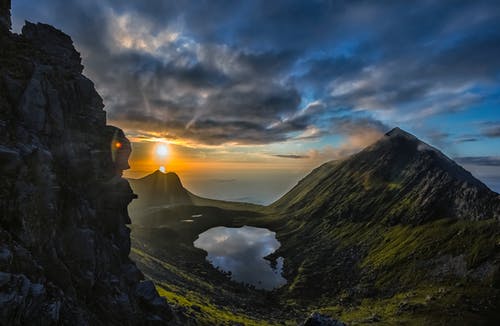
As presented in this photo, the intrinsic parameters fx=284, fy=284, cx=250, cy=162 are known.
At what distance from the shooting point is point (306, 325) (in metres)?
73.2

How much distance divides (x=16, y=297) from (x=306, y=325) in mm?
65828

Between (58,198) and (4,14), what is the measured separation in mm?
29039

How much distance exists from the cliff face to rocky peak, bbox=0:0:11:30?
0.15 metres

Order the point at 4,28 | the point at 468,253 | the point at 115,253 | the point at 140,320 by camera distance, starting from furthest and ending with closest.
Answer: the point at 468,253 → the point at 115,253 → the point at 140,320 → the point at 4,28

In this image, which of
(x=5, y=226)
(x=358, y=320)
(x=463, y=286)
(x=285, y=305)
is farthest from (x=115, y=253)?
(x=463, y=286)

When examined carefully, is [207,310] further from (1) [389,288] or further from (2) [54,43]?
(1) [389,288]

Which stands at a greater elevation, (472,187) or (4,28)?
(4,28)

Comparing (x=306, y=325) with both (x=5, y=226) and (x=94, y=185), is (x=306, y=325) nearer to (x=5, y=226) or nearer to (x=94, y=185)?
(x=94, y=185)

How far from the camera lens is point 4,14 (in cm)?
4266

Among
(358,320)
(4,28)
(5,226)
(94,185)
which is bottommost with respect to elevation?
(358,320)

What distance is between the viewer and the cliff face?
31375mm

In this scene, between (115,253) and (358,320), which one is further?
(358,320)

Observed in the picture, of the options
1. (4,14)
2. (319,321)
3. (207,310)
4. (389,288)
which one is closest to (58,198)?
(4,14)

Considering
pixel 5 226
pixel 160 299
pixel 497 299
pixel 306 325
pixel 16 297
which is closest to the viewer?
pixel 16 297
